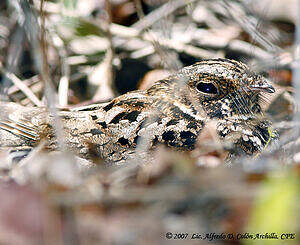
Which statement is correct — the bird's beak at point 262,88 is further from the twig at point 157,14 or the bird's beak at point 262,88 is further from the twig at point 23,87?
the twig at point 23,87

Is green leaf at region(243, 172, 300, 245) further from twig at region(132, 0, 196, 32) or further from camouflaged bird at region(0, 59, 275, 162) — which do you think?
twig at region(132, 0, 196, 32)

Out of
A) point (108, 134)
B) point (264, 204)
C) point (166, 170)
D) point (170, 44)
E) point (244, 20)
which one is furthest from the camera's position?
point (170, 44)

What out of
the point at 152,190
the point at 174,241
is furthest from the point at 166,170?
the point at 174,241

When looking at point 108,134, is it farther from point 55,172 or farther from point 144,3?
point 144,3

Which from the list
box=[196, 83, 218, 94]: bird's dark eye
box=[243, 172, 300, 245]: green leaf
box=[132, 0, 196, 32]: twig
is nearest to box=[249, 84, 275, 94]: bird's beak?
box=[196, 83, 218, 94]: bird's dark eye

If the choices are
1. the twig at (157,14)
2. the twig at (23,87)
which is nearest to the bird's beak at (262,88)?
the twig at (157,14)

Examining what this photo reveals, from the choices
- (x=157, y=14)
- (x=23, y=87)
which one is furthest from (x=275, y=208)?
(x=157, y=14)

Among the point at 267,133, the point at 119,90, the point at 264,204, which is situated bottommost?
the point at 119,90

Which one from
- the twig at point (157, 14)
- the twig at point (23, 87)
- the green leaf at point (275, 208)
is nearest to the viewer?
the green leaf at point (275, 208)
